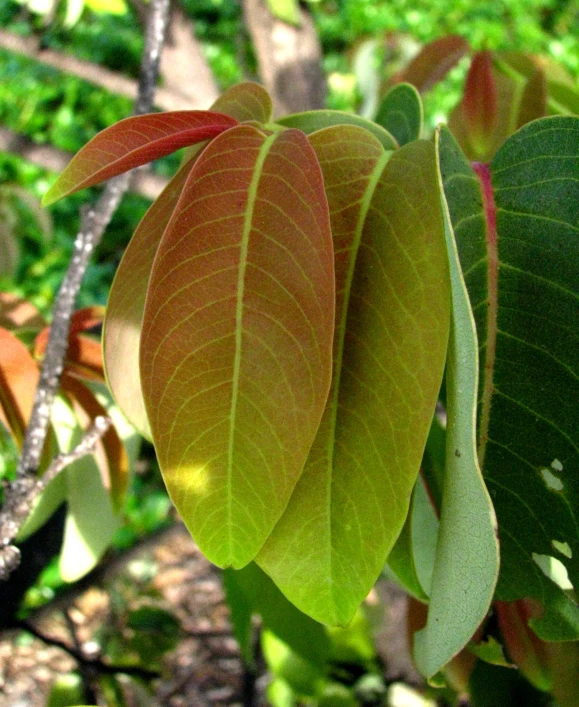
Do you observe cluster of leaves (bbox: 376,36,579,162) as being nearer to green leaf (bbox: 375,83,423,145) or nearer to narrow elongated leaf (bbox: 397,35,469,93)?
narrow elongated leaf (bbox: 397,35,469,93)

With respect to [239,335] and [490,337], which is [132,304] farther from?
[490,337]

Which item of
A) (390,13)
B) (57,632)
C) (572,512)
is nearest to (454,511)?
(572,512)

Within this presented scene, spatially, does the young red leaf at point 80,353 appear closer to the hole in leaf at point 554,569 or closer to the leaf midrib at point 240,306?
the leaf midrib at point 240,306

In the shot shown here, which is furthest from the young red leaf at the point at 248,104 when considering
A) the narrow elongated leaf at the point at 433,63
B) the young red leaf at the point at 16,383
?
the narrow elongated leaf at the point at 433,63

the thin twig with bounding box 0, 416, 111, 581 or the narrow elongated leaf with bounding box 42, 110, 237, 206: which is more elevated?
the narrow elongated leaf with bounding box 42, 110, 237, 206

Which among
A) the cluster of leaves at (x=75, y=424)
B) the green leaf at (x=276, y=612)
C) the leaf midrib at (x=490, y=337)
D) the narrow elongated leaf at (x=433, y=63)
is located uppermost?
the narrow elongated leaf at (x=433, y=63)

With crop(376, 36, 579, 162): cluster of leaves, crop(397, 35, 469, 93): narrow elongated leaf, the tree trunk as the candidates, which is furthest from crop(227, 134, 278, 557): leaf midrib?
the tree trunk

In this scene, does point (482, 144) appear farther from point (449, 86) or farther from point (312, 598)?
point (449, 86)
